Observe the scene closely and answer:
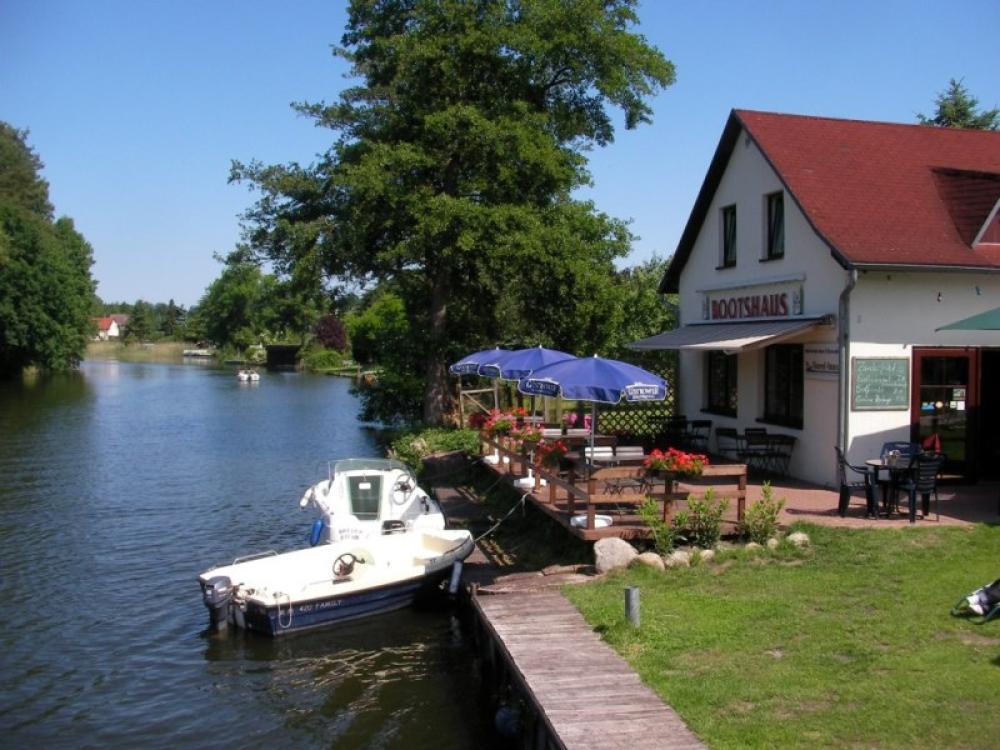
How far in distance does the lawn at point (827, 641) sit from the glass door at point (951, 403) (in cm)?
349

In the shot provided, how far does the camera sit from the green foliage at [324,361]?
92688 millimetres

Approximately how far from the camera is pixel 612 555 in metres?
11.4

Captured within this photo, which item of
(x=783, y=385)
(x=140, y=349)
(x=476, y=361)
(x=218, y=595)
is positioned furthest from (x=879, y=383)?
(x=140, y=349)

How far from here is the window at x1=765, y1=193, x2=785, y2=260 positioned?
17.0 meters

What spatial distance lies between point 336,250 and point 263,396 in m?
35.7

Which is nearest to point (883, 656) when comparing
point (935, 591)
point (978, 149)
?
point (935, 591)

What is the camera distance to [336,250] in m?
24.2

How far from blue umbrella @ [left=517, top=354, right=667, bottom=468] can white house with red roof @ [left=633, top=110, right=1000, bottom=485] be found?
375 centimetres

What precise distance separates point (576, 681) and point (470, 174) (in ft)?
61.3

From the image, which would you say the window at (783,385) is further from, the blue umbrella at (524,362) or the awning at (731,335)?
the blue umbrella at (524,362)

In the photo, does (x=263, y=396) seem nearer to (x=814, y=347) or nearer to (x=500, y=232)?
(x=500, y=232)

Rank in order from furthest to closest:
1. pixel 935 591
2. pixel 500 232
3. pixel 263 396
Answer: pixel 263 396 → pixel 500 232 → pixel 935 591

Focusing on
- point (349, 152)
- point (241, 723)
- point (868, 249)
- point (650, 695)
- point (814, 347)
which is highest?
point (349, 152)

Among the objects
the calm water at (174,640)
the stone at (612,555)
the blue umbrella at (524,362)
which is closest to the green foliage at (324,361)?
the calm water at (174,640)
